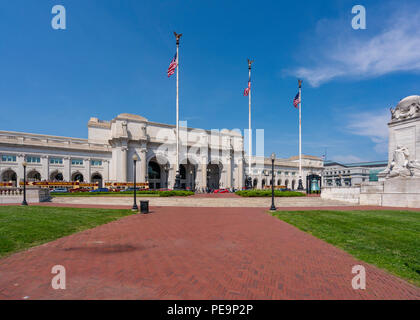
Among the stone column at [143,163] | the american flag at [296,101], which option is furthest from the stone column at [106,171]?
the american flag at [296,101]

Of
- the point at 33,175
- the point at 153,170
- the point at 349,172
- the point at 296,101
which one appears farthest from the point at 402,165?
the point at 349,172

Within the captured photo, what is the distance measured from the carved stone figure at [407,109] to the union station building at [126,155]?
119 ft

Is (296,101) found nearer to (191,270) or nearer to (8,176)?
(191,270)

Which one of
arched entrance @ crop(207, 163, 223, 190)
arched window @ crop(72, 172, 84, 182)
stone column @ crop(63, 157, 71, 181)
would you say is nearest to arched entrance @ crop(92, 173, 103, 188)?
arched window @ crop(72, 172, 84, 182)

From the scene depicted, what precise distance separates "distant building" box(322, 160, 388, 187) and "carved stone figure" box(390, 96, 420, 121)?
84.5m

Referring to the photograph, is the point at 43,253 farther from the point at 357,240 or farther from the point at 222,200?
the point at 222,200

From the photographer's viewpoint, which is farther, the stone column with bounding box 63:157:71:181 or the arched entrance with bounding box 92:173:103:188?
the arched entrance with bounding box 92:173:103:188

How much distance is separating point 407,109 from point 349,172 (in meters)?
105

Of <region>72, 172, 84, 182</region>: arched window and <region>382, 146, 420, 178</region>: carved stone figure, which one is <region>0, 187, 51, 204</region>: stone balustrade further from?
<region>382, 146, 420, 178</region>: carved stone figure

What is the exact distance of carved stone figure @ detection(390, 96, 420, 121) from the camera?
23.6 m

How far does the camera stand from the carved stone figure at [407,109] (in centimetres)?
2358

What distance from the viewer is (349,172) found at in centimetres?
11506

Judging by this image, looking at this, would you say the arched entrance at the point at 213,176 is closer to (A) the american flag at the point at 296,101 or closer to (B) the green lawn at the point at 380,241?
(A) the american flag at the point at 296,101
